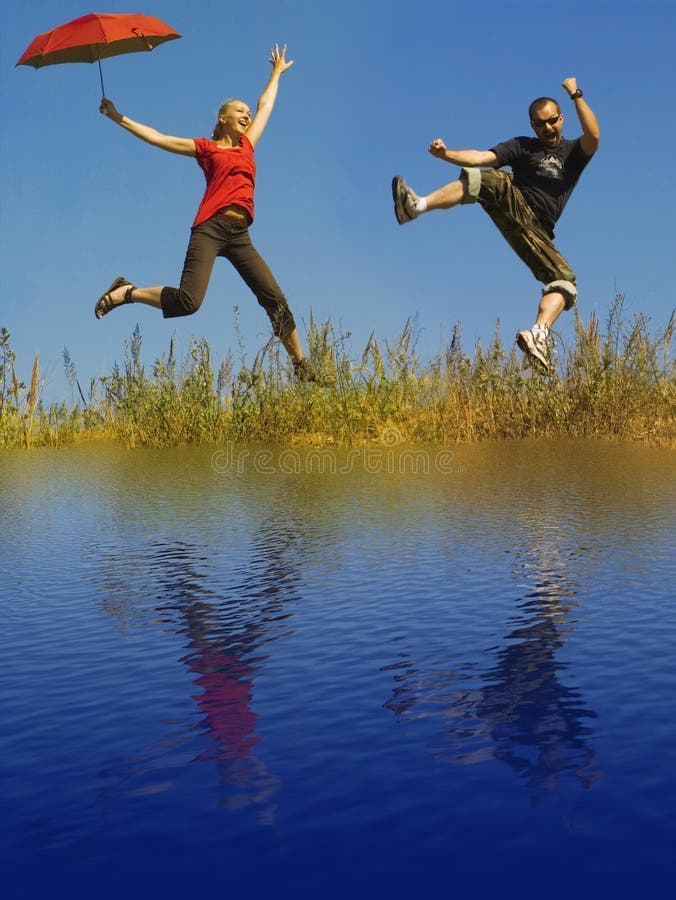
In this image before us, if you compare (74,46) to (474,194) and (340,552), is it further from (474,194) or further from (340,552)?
(340,552)

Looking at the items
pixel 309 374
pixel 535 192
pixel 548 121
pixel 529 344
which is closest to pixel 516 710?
pixel 529 344

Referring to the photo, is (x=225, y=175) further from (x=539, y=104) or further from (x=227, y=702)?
(x=227, y=702)

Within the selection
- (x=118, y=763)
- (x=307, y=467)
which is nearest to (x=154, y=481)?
(x=307, y=467)

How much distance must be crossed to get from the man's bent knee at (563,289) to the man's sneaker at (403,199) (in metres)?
1.27

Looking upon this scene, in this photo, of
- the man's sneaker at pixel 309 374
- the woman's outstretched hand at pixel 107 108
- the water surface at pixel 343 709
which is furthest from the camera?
the man's sneaker at pixel 309 374

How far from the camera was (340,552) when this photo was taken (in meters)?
4.78

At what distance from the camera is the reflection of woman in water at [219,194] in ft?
26.1

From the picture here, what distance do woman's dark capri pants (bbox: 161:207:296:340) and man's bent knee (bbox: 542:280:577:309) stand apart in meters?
2.50

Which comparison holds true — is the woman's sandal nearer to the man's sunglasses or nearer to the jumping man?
the jumping man

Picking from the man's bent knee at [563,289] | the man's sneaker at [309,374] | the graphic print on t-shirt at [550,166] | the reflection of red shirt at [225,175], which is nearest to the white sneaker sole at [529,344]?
the man's bent knee at [563,289]

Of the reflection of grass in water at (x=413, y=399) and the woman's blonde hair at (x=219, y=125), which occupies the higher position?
the woman's blonde hair at (x=219, y=125)

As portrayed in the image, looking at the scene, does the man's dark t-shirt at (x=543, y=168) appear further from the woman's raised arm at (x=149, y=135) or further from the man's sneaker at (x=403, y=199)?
the woman's raised arm at (x=149, y=135)

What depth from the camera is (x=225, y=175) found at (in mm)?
7941

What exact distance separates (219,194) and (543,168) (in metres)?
2.54
